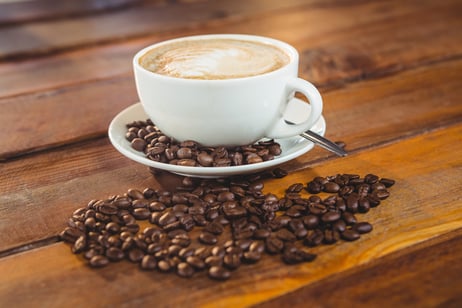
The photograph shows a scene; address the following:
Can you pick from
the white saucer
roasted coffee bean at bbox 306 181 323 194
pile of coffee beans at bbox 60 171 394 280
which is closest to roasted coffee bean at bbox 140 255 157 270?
pile of coffee beans at bbox 60 171 394 280

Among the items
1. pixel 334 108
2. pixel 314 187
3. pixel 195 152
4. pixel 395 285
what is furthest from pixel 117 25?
pixel 395 285

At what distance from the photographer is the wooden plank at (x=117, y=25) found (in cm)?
184

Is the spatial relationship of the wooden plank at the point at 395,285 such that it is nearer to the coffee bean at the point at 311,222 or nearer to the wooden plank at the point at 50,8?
the coffee bean at the point at 311,222

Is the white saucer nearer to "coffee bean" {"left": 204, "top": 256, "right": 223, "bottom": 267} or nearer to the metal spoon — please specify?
the metal spoon

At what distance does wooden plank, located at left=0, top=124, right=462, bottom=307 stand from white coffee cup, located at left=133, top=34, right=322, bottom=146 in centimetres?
13

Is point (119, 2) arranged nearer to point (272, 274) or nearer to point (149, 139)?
point (149, 139)

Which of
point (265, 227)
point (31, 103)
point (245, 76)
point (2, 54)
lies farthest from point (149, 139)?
point (2, 54)

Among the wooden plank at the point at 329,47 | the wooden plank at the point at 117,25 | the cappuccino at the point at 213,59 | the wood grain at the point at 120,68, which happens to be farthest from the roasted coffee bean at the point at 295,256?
the wooden plank at the point at 117,25

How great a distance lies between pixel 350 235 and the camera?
880mm

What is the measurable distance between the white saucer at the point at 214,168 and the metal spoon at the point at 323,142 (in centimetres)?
1

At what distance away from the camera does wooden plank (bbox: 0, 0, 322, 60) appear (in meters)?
1.84

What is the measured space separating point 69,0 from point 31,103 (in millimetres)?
952

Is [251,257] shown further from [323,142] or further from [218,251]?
[323,142]

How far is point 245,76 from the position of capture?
1075mm
